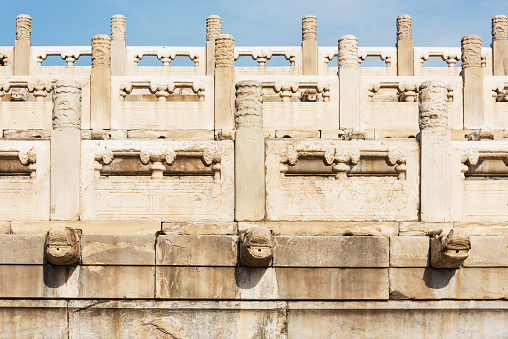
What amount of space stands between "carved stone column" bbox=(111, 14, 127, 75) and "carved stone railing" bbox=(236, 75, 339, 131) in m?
8.06

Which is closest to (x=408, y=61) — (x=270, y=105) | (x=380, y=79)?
(x=380, y=79)

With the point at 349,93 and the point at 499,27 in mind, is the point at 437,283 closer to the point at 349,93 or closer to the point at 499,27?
the point at 349,93

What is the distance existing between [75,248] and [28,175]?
125cm

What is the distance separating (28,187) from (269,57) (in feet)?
39.9

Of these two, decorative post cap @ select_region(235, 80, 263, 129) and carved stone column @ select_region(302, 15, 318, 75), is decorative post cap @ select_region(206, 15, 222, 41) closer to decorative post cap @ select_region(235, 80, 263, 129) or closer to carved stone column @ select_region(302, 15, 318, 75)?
carved stone column @ select_region(302, 15, 318, 75)

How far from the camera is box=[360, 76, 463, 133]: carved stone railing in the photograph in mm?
10836

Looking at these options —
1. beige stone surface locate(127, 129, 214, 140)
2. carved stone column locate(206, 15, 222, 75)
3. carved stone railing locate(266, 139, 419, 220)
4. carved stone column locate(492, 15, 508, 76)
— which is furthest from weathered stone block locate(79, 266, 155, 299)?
carved stone column locate(492, 15, 508, 76)

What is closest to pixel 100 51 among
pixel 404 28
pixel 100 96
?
pixel 100 96

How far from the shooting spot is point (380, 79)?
11.1 meters

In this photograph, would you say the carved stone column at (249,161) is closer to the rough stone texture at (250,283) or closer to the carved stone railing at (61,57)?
the rough stone texture at (250,283)

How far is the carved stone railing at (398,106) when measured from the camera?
35.6 ft

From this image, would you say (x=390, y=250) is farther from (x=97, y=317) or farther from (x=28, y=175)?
(x=28, y=175)

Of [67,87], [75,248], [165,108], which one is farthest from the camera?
[165,108]

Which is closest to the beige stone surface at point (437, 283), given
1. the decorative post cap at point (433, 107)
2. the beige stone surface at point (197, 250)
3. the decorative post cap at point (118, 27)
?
the decorative post cap at point (433, 107)
